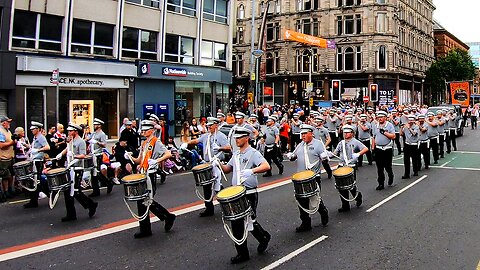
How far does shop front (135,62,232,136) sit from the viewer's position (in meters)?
26.2

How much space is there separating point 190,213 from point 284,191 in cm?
319

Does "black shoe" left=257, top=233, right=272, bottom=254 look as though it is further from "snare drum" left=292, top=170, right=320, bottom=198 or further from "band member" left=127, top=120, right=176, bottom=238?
"band member" left=127, top=120, right=176, bottom=238

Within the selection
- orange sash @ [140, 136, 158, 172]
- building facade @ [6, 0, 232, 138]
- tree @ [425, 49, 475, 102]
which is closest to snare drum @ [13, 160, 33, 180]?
orange sash @ [140, 136, 158, 172]

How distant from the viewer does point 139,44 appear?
85.9ft

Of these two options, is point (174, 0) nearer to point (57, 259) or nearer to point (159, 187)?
point (159, 187)

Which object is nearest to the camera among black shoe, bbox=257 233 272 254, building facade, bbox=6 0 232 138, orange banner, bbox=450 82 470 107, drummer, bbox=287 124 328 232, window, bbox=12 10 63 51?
black shoe, bbox=257 233 272 254

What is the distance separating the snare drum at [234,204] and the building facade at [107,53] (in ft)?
42.8

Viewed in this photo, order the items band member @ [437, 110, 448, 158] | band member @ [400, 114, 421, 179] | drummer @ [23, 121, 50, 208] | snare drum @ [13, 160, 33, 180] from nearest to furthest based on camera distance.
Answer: snare drum @ [13, 160, 33, 180] < drummer @ [23, 121, 50, 208] < band member @ [400, 114, 421, 179] < band member @ [437, 110, 448, 158]

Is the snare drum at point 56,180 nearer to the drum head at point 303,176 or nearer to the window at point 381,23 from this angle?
the drum head at point 303,176

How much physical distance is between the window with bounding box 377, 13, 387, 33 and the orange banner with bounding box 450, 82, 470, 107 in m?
23.6

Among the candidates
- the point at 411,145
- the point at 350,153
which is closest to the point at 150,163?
the point at 350,153

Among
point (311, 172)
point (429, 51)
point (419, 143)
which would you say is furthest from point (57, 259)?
point (429, 51)

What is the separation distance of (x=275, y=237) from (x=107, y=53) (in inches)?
759

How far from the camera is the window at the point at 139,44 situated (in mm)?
25500
